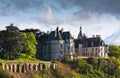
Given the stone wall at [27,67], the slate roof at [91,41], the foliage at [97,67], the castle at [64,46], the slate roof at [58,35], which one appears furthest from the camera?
the slate roof at [91,41]

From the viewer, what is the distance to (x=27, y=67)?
8219 cm

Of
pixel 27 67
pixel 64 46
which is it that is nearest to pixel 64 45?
pixel 64 46

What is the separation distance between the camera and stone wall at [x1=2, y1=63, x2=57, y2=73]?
79.0 metres

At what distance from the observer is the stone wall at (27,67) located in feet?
259

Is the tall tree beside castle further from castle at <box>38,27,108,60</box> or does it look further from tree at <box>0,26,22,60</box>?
castle at <box>38,27,108,60</box>

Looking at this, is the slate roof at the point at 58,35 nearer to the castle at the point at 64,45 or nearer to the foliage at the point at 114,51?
the castle at the point at 64,45

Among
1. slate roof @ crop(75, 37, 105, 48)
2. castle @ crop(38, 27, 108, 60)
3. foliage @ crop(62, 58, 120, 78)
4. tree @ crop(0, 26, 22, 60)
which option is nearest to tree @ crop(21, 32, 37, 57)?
tree @ crop(0, 26, 22, 60)

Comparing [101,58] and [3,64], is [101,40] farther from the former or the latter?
[3,64]

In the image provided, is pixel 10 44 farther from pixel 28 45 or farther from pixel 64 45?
pixel 64 45

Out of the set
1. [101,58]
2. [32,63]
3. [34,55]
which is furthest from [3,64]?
[101,58]

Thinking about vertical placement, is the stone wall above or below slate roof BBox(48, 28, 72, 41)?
below

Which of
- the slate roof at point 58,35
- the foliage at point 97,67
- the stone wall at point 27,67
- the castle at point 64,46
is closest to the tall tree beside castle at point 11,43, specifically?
the stone wall at point 27,67

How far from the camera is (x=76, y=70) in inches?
3519

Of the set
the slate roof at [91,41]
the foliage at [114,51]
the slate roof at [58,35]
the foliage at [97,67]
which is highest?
the slate roof at [58,35]
